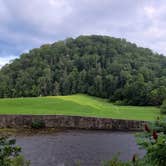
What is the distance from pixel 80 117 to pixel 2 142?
140 feet

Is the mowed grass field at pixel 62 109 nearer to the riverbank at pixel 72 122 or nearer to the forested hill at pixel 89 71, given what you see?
the riverbank at pixel 72 122

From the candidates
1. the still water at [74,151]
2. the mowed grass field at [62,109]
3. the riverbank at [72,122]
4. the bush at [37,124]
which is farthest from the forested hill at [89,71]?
the still water at [74,151]

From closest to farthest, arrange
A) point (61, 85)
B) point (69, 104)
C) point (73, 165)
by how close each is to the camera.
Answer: point (73, 165)
point (69, 104)
point (61, 85)

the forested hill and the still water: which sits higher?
the forested hill

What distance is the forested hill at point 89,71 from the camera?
3159 inches

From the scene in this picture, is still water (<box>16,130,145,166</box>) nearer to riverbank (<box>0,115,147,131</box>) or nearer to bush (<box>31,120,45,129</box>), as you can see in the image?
bush (<box>31,120,45,129</box>)

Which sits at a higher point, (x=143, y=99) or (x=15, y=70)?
(x=15, y=70)

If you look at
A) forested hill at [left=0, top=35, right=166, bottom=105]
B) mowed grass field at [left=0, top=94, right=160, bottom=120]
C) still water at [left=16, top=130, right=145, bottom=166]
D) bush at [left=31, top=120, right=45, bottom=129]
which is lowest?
still water at [left=16, top=130, right=145, bottom=166]

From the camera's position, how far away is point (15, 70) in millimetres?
101500

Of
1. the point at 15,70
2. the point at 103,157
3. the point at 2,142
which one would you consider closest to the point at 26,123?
the point at 103,157

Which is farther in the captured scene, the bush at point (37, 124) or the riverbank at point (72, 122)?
the riverbank at point (72, 122)

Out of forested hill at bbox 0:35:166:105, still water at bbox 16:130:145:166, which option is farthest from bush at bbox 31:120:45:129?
forested hill at bbox 0:35:166:105

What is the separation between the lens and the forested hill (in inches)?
3159

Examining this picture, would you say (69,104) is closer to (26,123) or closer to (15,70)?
(26,123)
